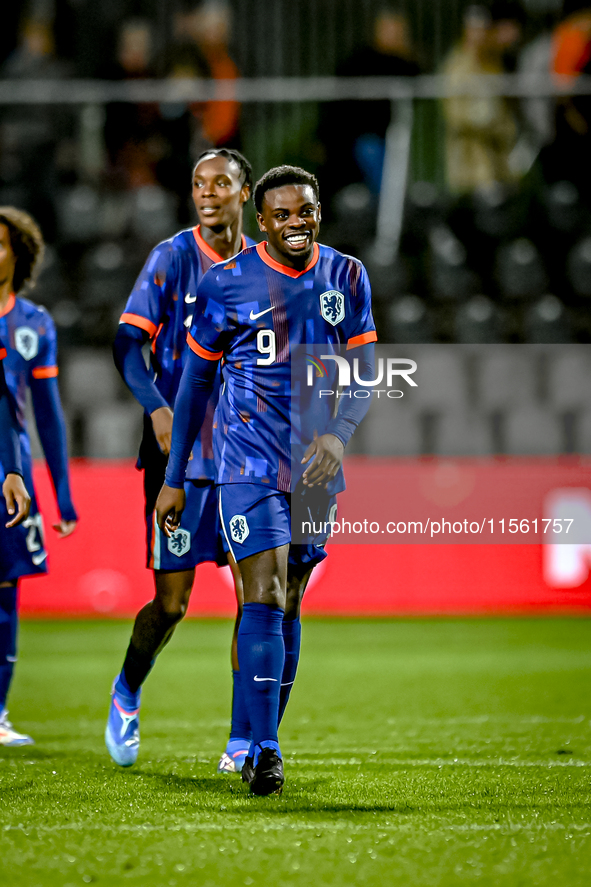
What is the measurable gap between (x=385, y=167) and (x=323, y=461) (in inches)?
308

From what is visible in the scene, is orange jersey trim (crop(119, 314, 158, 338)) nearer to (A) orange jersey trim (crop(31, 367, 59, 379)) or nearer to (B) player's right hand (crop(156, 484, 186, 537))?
(B) player's right hand (crop(156, 484, 186, 537))

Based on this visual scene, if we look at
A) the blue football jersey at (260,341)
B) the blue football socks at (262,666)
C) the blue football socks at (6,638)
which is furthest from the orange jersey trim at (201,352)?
the blue football socks at (6,638)

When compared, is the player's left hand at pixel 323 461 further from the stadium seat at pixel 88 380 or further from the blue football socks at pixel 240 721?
the stadium seat at pixel 88 380

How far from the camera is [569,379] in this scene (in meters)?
9.62

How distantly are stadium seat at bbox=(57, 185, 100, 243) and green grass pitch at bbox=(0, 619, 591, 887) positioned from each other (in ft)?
17.1

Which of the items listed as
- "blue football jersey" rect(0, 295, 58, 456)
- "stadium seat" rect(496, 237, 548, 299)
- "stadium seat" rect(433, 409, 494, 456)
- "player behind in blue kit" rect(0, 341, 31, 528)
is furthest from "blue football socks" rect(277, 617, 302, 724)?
"stadium seat" rect(496, 237, 548, 299)

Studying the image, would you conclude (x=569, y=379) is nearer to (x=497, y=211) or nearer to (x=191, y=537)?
(x=497, y=211)

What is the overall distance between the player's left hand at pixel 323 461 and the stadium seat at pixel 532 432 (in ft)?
20.8

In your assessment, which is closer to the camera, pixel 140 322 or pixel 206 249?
pixel 140 322

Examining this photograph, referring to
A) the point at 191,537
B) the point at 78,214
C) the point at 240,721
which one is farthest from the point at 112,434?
Result: the point at 240,721

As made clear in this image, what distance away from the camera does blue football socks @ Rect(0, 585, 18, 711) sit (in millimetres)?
4637

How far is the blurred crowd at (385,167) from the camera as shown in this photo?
10500mm

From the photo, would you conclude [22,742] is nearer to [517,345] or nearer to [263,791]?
[263,791]

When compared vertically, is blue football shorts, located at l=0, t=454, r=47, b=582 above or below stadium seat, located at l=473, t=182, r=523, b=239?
below
